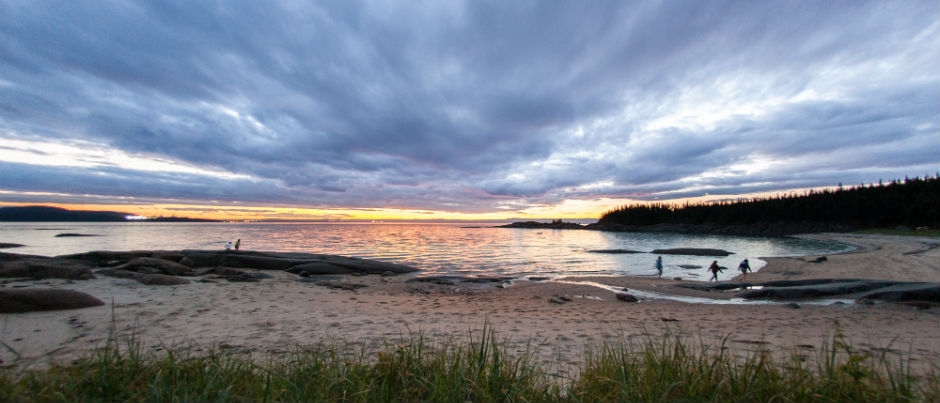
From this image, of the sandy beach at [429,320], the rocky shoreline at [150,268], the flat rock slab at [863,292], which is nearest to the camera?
the sandy beach at [429,320]

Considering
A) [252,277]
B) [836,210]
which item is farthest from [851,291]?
[836,210]

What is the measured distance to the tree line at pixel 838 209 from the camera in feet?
275

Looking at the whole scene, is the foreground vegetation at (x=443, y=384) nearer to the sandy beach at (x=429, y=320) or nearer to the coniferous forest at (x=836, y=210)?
the sandy beach at (x=429, y=320)

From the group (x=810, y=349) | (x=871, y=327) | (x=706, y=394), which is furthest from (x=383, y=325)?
(x=871, y=327)

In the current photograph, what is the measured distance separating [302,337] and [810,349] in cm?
1149

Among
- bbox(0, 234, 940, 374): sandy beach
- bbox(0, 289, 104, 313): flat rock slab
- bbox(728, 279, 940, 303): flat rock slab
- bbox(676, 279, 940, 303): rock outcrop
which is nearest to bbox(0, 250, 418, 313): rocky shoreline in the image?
bbox(0, 289, 104, 313): flat rock slab

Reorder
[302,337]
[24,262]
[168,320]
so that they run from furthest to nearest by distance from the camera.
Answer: [24,262] < [168,320] < [302,337]

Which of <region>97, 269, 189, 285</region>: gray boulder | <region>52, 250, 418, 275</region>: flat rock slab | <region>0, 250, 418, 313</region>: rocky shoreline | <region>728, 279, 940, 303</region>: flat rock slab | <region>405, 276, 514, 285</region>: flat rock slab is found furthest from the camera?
<region>52, 250, 418, 275</region>: flat rock slab

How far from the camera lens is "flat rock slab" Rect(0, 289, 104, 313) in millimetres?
9914

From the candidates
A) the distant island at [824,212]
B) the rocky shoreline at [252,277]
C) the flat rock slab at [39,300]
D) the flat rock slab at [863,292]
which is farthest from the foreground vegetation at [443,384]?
the distant island at [824,212]

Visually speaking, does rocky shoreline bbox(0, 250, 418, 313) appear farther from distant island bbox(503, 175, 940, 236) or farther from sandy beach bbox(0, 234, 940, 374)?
distant island bbox(503, 175, 940, 236)

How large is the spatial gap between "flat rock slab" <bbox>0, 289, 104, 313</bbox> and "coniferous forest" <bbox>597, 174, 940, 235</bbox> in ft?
411

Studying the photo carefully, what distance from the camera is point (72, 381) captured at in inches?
138

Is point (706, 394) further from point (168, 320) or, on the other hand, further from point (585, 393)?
point (168, 320)
